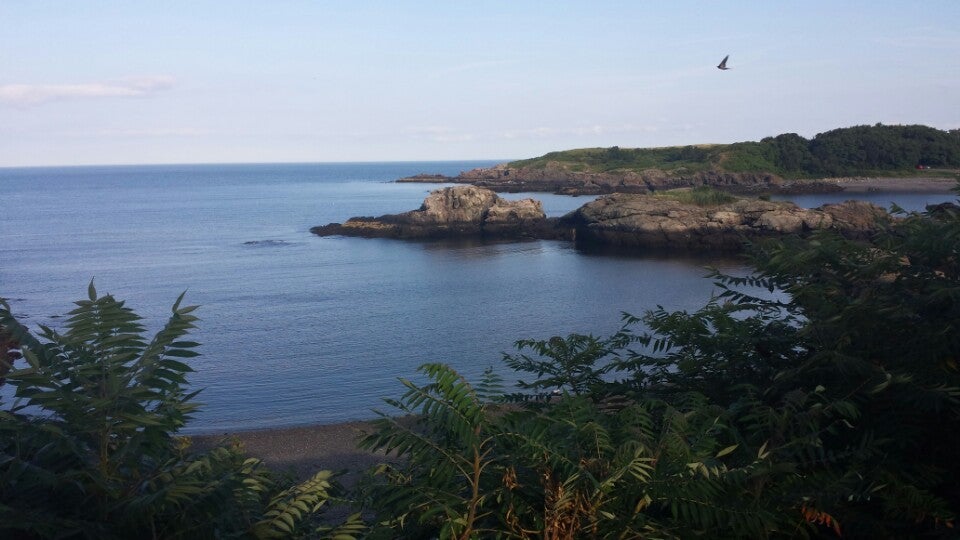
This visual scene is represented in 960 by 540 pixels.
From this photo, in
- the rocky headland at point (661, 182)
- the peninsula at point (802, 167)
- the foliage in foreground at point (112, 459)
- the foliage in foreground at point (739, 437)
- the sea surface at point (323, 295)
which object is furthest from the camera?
the peninsula at point (802, 167)

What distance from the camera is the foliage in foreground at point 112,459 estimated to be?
10.8ft

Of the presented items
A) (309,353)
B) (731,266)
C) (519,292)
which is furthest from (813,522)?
(731,266)

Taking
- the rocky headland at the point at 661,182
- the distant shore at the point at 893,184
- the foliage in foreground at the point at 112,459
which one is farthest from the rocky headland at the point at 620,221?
the foliage in foreground at the point at 112,459

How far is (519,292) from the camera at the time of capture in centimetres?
4516

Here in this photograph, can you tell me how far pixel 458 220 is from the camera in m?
76.4

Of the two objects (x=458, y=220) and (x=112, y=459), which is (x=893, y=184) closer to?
(x=458, y=220)

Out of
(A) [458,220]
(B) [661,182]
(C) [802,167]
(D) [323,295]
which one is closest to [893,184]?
(C) [802,167]

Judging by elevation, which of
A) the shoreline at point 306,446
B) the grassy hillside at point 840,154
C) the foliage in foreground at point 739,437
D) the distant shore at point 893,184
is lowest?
the shoreline at point 306,446

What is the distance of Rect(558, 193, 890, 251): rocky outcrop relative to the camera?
193 ft

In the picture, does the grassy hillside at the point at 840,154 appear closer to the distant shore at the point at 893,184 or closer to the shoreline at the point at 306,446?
the distant shore at the point at 893,184

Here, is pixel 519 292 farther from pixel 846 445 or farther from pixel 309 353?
pixel 846 445

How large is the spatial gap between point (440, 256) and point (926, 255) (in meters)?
55.4

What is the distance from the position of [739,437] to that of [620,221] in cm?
6321

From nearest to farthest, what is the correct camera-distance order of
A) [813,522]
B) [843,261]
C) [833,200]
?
[813,522] → [843,261] → [833,200]
